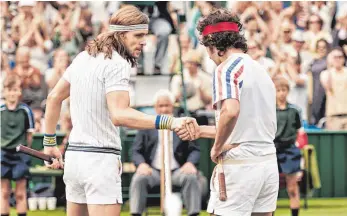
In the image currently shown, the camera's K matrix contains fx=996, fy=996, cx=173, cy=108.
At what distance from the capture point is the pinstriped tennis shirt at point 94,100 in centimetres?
600

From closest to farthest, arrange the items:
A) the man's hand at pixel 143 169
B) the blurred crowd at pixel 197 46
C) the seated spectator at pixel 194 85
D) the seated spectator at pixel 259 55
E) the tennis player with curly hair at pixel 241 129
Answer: the tennis player with curly hair at pixel 241 129 < the man's hand at pixel 143 169 < the seated spectator at pixel 194 85 < the blurred crowd at pixel 197 46 < the seated spectator at pixel 259 55

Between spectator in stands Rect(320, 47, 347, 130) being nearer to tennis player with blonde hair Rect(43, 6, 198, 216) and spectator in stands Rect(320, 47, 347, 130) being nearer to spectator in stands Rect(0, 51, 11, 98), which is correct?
spectator in stands Rect(0, 51, 11, 98)

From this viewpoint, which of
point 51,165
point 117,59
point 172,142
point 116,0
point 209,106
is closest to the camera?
point 117,59

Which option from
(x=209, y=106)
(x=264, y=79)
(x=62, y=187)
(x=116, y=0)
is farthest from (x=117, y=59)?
(x=116, y=0)

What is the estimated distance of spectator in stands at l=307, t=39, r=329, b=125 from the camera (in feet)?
51.2

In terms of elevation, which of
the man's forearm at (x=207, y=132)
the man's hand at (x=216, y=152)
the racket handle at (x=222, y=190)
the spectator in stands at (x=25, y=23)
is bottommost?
the racket handle at (x=222, y=190)

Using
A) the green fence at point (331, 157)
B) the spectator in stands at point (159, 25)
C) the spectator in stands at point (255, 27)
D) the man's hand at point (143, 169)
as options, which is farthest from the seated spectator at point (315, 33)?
the man's hand at point (143, 169)

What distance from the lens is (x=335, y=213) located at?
13367 millimetres

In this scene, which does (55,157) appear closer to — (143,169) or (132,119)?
(132,119)

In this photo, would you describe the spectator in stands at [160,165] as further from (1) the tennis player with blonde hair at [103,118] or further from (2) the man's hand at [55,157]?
(1) the tennis player with blonde hair at [103,118]

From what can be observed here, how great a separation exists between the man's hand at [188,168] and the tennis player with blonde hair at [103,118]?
215 inches

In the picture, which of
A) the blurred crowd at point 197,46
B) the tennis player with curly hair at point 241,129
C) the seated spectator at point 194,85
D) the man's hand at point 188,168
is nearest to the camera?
the tennis player with curly hair at point 241,129

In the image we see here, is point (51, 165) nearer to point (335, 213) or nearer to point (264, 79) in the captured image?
point (264, 79)

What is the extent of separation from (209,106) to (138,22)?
8567mm
